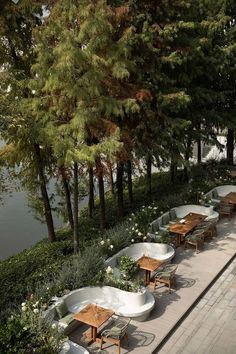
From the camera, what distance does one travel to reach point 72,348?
9695 mm

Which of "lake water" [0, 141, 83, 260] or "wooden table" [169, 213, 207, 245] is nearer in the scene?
"wooden table" [169, 213, 207, 245]

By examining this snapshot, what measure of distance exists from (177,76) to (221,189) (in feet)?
19.4

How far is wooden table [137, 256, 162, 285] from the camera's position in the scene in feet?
41.6

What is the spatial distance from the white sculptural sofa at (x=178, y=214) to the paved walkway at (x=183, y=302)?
1.30 metres

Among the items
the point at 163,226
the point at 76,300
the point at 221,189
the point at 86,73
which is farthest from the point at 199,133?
the point at 76,300

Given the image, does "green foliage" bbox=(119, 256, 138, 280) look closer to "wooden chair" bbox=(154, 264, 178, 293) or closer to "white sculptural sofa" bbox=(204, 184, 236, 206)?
"wooden chair" bbox=(154, 264, 178, 293)

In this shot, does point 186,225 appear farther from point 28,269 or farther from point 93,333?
point 93,333

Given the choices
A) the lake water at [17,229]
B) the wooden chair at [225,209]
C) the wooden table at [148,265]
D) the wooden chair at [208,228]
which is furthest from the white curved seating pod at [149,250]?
the lake water at [17,229]

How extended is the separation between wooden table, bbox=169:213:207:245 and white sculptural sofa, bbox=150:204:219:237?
59cm

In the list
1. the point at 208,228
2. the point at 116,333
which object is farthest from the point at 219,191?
the point at 116,333

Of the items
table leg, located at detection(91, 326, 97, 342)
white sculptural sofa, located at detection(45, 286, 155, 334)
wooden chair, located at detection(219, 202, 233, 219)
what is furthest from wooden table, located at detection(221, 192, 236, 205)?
table leg, located at detection(91, 326, 97, 342)

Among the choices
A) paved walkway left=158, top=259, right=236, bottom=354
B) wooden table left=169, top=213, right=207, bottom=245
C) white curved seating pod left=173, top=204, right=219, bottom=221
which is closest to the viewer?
paved walkway left=158, top=259, right=236, bottom=354

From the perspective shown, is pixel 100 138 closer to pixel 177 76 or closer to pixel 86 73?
pixel 86 73

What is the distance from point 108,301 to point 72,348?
7.33 feet
